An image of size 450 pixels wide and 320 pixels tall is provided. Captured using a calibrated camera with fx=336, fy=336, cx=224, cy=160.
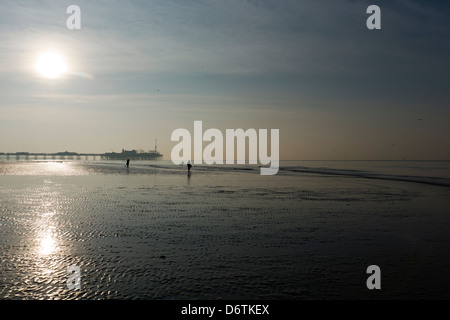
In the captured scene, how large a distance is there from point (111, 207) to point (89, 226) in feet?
15.2

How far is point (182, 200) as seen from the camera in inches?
768

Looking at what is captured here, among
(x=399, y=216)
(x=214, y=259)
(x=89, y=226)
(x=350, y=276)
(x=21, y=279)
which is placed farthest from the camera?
(x=399, y=216)

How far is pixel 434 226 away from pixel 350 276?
7.64m

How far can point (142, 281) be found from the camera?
665cm

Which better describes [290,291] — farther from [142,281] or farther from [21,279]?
[21,279]
